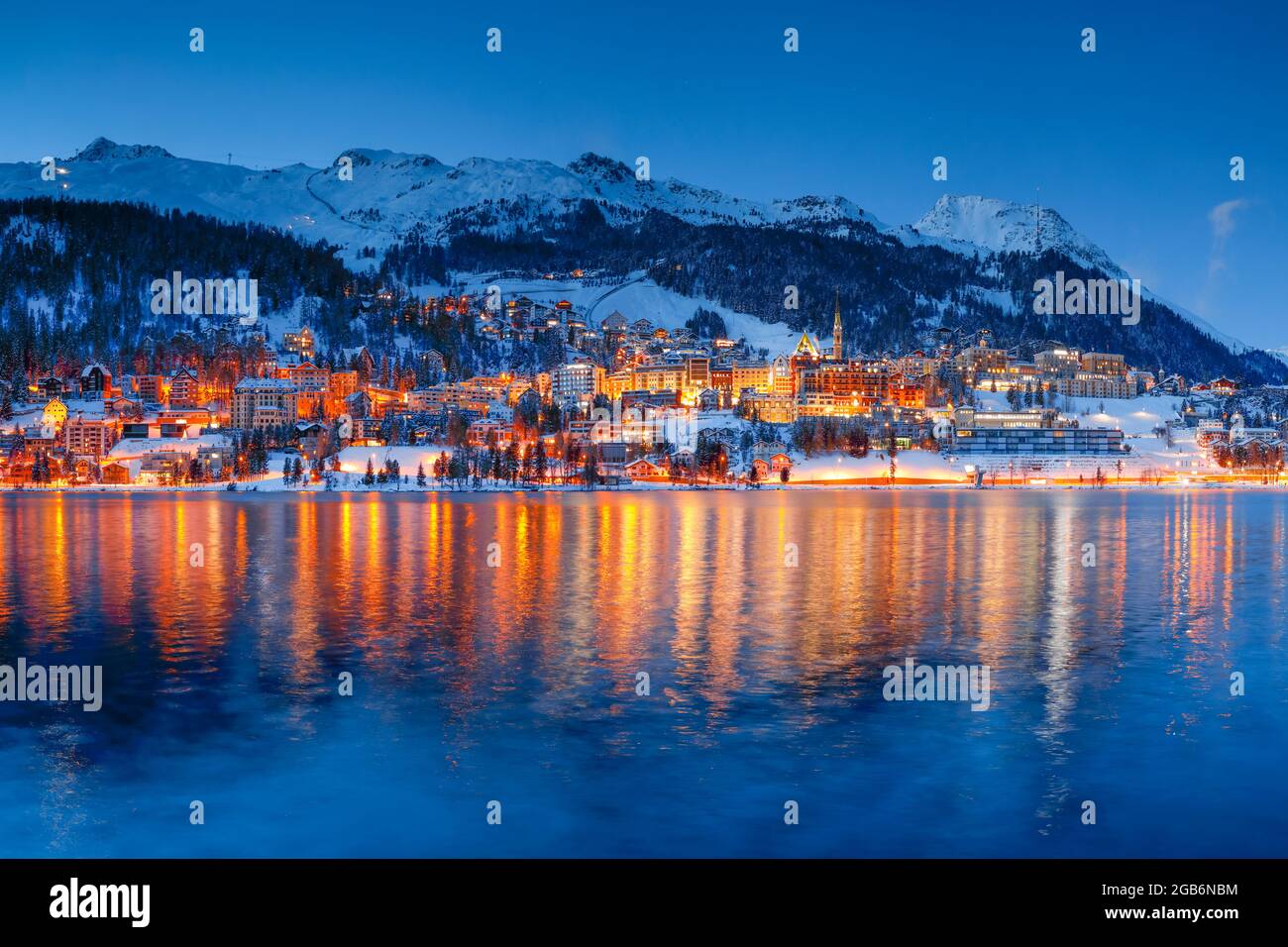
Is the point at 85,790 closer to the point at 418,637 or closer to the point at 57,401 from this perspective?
the point at 418,637

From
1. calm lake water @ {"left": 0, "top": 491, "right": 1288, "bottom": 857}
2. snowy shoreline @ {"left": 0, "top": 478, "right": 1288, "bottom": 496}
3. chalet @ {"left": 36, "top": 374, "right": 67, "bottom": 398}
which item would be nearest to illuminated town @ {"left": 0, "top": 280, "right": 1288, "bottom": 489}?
chalet @ {"left": 36, "top": 374, "right": 67, "bottom": 398}

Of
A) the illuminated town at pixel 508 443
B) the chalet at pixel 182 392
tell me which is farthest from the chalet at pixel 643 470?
the chalet at pixel 182 392

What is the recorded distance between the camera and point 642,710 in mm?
19125

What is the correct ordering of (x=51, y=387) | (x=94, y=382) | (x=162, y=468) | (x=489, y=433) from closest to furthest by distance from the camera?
(x=162, y=468) < (x=489, y=433) < (x=51, y=387) < (x=94, y=382)

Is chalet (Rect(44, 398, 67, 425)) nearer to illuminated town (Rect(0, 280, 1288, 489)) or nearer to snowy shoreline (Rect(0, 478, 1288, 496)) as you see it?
illuminated town (Rect(0, 280, 1288, 489))

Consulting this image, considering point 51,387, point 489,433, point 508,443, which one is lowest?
point 508,443

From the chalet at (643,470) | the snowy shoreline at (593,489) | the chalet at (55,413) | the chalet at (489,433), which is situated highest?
the chalet at (55,413)

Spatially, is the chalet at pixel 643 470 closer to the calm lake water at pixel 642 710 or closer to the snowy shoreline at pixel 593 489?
the snowy shoreline at pixel 593 489

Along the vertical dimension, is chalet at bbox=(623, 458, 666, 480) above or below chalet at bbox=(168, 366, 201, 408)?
below

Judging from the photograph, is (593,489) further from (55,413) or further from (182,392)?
(182,392)

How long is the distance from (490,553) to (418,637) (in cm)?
2195

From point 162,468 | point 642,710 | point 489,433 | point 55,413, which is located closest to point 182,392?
point 55,413

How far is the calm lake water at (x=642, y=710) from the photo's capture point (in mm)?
13344

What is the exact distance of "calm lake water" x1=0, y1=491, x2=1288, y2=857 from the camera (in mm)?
13344
